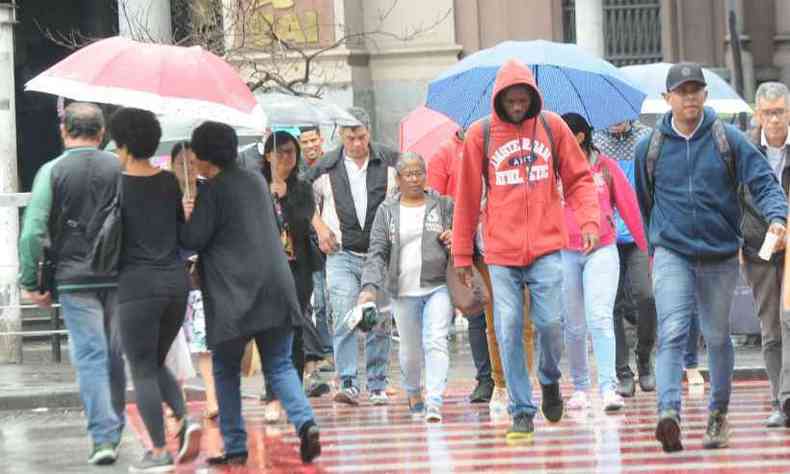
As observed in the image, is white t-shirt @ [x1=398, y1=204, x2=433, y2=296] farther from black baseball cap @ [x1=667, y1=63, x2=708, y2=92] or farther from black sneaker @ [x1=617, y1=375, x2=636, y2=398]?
black baseball cap @ [x1=667, y1=63, x2=708, y2=92]

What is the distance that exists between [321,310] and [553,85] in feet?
12.0

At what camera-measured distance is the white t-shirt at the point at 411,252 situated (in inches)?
547

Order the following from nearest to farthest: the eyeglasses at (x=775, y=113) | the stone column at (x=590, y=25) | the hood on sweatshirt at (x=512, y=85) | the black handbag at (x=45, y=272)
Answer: the black handbag at (x=45, y=272) → the hood on sweatshirt at (x=512, y=85) → the eyeglasses at (x=775, y=113) → the stone column at (x=590, y=25)

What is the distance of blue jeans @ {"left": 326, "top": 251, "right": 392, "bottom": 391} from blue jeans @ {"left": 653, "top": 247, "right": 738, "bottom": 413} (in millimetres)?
3707

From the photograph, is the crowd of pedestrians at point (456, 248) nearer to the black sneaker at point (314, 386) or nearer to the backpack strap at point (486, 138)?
the backpack strap at point (486, 138)

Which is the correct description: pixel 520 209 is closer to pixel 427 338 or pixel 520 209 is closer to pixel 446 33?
pixel 427 338

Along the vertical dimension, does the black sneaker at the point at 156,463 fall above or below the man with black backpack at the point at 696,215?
below

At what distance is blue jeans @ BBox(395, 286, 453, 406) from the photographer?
44.9 feet

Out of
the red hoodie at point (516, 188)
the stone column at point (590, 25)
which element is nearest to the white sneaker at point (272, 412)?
the red hoodie at point (516, 188)

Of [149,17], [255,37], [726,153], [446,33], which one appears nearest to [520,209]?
[726,153]

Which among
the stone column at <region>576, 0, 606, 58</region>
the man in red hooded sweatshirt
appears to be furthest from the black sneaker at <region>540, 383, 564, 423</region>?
the stone column at <region>576, 0, 606, 58</region>

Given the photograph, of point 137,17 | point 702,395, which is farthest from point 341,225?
point 137,17

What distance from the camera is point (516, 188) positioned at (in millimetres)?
11875

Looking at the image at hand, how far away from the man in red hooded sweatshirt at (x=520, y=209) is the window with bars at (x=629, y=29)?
54.5ft
